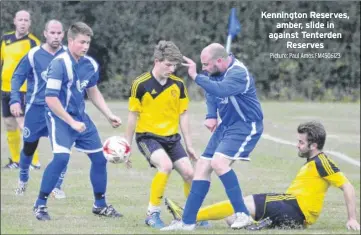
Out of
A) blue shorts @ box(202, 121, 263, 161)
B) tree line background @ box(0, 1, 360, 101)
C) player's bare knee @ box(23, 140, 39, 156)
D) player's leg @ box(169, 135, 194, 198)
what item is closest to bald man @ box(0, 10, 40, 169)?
player's bare knee @ box(23, 140, 39, 156)

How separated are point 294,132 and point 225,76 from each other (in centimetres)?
1174

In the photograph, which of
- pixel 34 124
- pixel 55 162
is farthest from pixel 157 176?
pixel 34 124

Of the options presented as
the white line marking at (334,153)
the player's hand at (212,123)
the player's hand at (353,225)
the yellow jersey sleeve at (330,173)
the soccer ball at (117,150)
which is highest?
the player's hand at (212,123)

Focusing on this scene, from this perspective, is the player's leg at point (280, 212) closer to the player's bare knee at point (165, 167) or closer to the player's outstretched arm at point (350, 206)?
the player's outstretched arm at point (350, 206)

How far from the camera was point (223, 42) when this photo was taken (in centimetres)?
2731

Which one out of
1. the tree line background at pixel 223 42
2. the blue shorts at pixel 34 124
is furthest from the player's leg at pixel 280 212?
the tree line background at pixel 223 42

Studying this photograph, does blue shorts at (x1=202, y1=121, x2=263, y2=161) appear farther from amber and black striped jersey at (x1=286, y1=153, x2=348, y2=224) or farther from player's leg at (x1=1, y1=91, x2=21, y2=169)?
player's leg at (x1=1, y1=91, x2=21, y2=169)

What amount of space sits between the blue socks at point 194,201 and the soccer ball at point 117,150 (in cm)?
81

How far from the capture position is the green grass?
8.74 metres

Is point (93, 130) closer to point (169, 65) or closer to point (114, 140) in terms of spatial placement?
point (114, 140)

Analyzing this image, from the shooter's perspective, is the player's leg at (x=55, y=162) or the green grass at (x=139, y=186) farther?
the player's leg at (x=55, y=162)

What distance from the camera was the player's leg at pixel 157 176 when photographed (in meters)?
8.89

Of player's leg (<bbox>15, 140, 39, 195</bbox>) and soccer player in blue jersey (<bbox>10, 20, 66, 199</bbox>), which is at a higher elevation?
soccer player in blue jersey (<bbox>10, 20, 66, 199</bbox>)

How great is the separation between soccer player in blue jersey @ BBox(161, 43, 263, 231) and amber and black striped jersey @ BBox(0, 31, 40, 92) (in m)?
5.17
